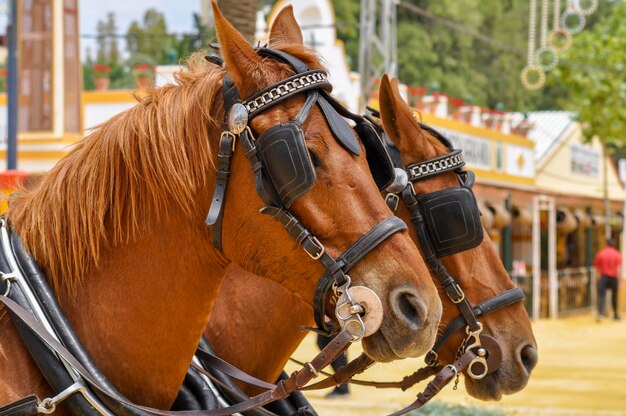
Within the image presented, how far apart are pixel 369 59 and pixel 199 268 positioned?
13.6 m

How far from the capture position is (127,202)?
2791 mm

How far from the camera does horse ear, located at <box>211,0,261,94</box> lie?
8.56 feet

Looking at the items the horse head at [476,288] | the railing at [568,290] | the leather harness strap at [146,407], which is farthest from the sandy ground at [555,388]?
the leather harness strap at [146,407]

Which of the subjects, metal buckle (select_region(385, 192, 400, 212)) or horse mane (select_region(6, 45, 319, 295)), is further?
→ metal buckle (select_region(385, 192, 400, 212))

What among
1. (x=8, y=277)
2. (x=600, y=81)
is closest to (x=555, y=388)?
(x=8, y=277)

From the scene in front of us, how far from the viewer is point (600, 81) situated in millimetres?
25688

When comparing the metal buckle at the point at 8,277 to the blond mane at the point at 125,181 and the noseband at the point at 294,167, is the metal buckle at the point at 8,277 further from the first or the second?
the noseband at the point at 294,167

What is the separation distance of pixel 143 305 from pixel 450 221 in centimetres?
165

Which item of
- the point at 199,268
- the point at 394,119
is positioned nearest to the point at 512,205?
the point at 394,119

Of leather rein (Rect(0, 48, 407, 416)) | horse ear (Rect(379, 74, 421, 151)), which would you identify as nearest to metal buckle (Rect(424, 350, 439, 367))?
horse ear (Rect(379, 74, 421, 151))

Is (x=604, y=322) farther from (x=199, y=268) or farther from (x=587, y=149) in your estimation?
(x=199, y=268)

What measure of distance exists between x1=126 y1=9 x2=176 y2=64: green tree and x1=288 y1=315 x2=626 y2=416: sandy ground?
6.58 meters

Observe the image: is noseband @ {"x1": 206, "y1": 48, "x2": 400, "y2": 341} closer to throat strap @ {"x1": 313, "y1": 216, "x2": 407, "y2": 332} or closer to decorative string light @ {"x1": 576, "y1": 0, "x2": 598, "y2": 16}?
throat strap @ {"x1": 313, "y1": 216, "x2": 407, "y2": 332}

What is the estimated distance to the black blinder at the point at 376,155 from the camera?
9.48 ft
